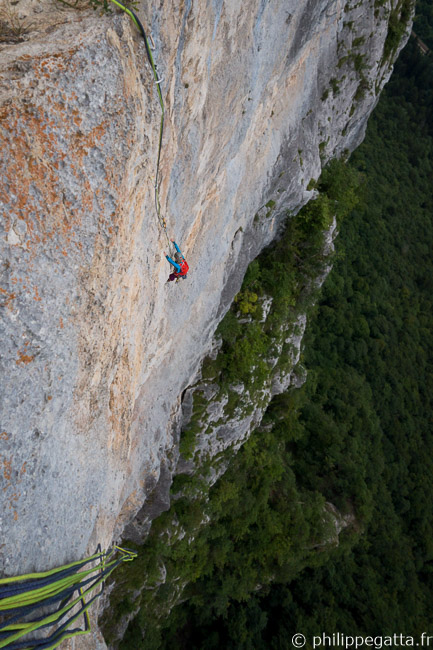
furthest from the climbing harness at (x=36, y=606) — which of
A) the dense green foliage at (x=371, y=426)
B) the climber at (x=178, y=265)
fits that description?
the dense green foliage at (x=371, y=426)

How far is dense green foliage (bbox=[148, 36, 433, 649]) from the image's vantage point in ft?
69.6

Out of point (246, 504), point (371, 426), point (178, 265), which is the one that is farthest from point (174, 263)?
point (371, 426)

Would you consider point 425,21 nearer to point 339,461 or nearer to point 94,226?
point 339,461

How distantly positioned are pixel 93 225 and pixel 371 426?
27.8 m

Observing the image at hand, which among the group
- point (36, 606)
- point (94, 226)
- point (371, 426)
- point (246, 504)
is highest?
point (94, 226)

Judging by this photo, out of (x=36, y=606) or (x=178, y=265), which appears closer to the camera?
(x=36, y=606)

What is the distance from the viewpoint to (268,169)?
1005 cm

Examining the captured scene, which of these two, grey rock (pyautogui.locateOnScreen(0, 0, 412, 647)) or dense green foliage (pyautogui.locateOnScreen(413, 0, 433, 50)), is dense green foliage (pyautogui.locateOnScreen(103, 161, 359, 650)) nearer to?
grey rock (pyautogui.locateOnScreen(0, 0, 412, 647))

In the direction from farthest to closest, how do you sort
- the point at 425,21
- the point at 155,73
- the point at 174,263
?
the point at 425,21 → the point at 174,263 → the point at 155,73

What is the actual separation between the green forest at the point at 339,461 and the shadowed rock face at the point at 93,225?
607 centimetres

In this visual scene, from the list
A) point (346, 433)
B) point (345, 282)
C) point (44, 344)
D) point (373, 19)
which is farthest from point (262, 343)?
point (345, 282)

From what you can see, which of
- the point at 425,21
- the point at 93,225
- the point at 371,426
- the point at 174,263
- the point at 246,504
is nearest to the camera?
the point at 93,225

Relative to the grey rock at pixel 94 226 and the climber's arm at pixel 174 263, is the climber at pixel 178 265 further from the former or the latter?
the grey rock at pixel 94 226

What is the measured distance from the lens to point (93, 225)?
346 centimetres
